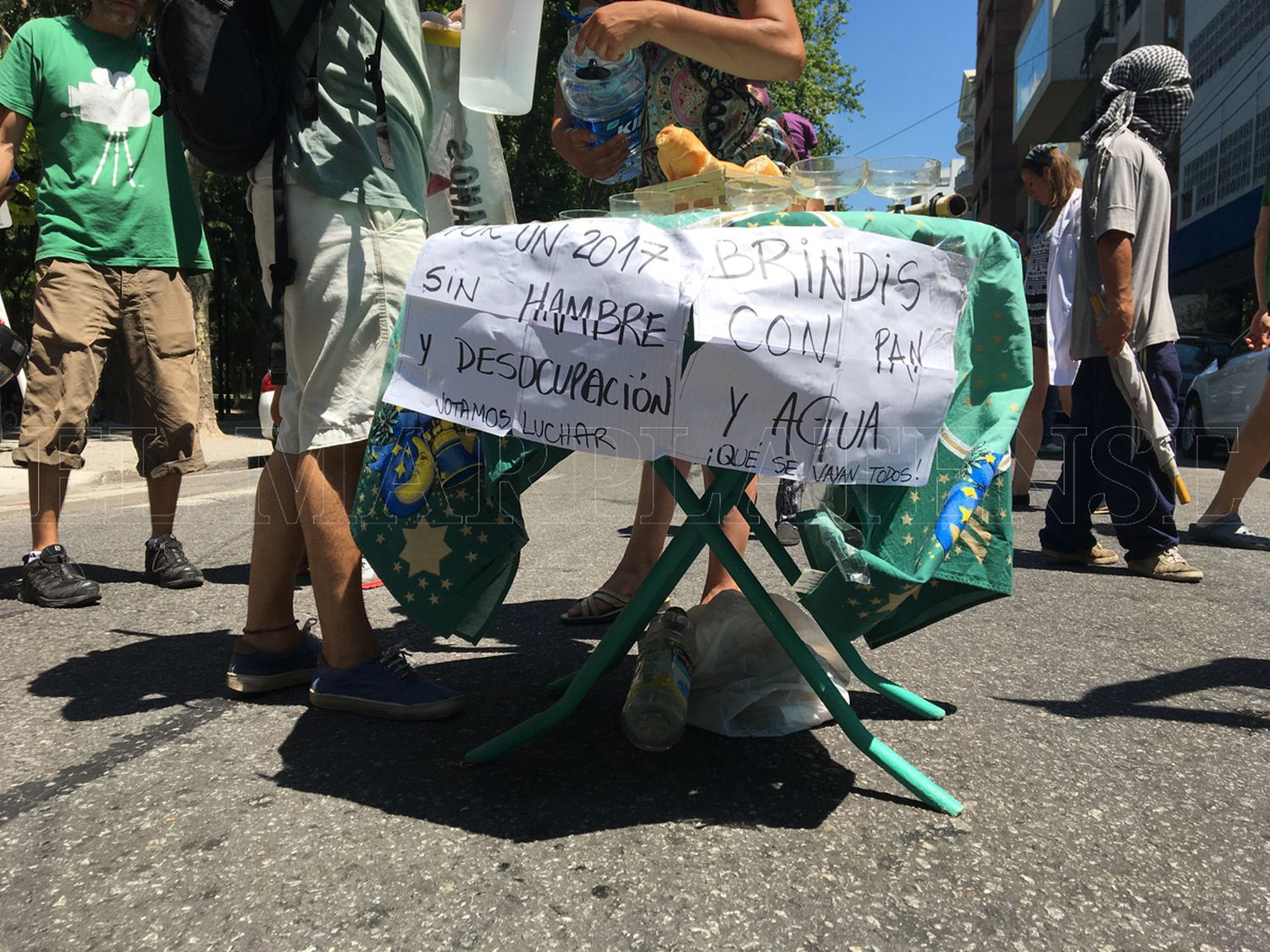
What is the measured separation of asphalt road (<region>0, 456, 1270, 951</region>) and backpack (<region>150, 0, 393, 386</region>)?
92 cm

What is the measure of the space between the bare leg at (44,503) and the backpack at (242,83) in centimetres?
194

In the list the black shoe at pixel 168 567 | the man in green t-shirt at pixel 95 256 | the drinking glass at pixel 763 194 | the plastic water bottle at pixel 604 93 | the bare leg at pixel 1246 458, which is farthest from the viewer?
the bare leg at pixel 1246 458

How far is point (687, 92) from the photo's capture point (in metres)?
2.61

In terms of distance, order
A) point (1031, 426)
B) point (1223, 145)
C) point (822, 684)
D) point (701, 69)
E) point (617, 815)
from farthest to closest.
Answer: point (1223, 145) < point (1031, 426) < point (701, 69) < point (822, 684) < point (617, 815)

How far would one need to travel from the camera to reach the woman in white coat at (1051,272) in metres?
5.24

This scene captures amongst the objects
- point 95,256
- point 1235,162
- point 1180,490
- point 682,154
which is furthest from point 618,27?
point 1235,162

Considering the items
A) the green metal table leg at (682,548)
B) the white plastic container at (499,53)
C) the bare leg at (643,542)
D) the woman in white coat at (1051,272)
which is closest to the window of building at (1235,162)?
the woman in white coat at (1051,272)

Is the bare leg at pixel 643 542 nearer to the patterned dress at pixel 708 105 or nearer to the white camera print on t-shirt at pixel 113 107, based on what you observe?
the patterned dress at pixel 708 105

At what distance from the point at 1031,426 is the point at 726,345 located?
4.46 meters

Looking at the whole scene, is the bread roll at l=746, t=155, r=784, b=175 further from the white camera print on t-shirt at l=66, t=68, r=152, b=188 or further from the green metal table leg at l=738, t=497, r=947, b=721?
the white camera print on t-shirt at l=66, t=68, r=152, b=188

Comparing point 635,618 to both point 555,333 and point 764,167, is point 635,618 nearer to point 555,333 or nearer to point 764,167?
point 555,333

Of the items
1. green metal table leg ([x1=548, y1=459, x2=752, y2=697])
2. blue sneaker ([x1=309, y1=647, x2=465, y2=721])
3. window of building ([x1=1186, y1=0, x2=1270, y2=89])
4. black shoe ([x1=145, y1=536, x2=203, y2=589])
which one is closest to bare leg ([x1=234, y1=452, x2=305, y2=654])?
blue sneaker ([x1=309, y1=647, x2=465, y2=721])

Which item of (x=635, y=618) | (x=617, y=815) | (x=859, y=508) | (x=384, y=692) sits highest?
(x=859, y=508)

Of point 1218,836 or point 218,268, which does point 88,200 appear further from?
point 218,268
